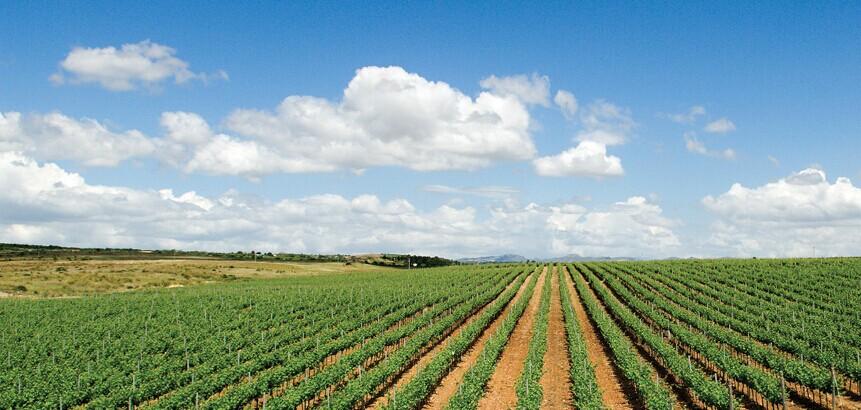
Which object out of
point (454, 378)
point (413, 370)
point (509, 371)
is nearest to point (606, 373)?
point (509, 371)

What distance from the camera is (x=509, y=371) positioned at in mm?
29531

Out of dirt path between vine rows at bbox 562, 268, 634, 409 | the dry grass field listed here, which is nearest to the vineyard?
dirt path between vine rows at bbox 562, 268, 634, 409

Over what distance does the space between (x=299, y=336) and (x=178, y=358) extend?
9.48 meters

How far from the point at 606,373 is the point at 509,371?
16.5 feet

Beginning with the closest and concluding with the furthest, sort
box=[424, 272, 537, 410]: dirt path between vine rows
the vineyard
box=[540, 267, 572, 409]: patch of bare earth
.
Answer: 1. the vineyard
2. box=[540, 267, 572, 409]: patch of bare earth
3. box=[424, 272, 537, 410]: dirt path between vine rows

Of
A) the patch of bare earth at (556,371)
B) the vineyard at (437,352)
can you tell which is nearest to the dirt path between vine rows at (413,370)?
the vineyard at (437,352)

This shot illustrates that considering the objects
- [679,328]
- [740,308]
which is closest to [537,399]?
[679,328]

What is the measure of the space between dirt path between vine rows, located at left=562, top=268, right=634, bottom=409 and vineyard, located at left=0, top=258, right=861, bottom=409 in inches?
4.1

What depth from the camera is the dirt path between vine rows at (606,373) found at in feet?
80.0

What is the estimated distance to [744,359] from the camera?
32.0 metres

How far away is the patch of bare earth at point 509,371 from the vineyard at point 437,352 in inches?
5.2

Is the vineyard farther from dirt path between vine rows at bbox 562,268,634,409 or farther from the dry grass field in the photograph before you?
the dry grass field

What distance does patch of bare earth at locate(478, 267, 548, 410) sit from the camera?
24211 millimetres

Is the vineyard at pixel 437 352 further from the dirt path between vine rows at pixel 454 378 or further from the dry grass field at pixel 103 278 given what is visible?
the dry grass field at pixel 103 278
